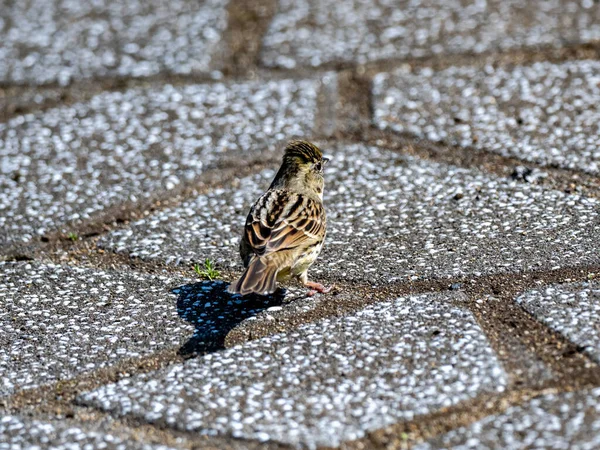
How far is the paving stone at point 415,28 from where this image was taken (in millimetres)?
6305

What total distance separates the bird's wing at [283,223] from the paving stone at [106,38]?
2.05 metres

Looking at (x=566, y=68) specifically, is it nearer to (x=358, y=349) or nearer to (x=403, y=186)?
(x=403, y=186)

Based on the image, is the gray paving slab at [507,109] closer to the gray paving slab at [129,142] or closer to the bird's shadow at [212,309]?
the gray paving slab at [129,142]

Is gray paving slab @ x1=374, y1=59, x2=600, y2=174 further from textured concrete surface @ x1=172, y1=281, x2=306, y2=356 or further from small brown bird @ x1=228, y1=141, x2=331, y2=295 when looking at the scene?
textured concrete surface @ x1=172, y1=281, x2=306, y2=356

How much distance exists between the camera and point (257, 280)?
380 cm

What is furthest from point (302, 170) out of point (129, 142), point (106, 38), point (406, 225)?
point (106, 38)

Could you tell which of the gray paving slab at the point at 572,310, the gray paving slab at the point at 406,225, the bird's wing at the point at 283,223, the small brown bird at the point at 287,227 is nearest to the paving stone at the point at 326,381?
the gray paving slab at the point at 572,310

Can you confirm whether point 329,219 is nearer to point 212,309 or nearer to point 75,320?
point 212,309

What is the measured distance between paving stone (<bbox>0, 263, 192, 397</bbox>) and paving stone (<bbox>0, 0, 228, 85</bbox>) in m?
2.47

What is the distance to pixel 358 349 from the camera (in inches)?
130

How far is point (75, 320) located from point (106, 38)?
12.0ft

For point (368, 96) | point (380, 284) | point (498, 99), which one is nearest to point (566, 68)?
point (498, 99)

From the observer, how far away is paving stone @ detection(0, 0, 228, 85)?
6426mm

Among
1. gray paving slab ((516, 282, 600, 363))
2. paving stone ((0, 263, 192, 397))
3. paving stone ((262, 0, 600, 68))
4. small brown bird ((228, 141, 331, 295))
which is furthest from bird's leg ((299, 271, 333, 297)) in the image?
paving stone ((262, 0, 600, 68))
